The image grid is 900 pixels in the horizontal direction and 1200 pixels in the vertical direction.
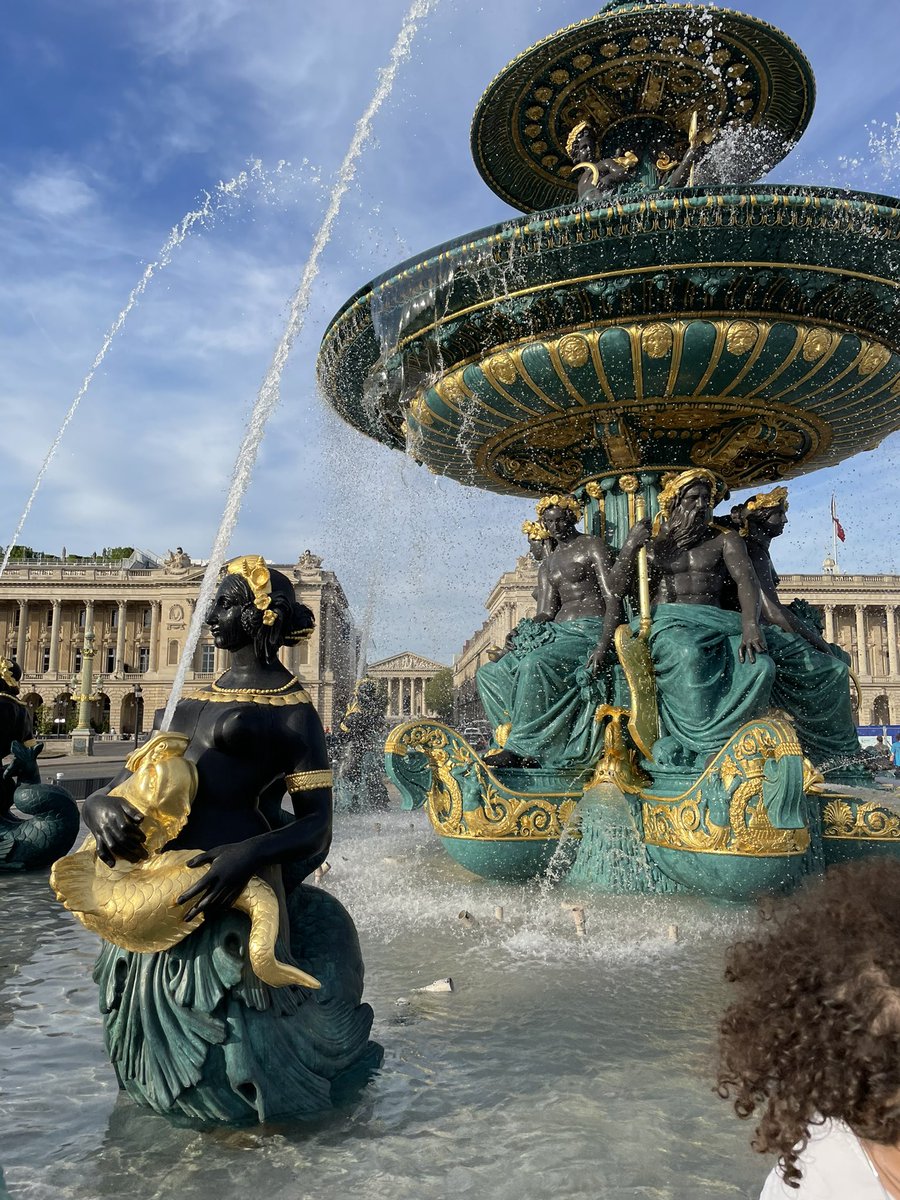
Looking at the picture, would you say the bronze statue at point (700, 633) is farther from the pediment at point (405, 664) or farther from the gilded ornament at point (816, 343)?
the pediment at point (405, 664)

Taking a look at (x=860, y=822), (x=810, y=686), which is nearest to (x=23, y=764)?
(x=810, y=686)

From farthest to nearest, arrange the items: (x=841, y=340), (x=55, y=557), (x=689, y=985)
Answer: (x=55, y=557)
(x=841, y=340)
(x=689, y=985)

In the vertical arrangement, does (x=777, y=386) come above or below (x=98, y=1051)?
above

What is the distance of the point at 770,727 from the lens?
4.71m

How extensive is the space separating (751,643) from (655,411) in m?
1.87

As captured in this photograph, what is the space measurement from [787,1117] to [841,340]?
5576mm

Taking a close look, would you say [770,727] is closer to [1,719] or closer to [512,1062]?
[512,1062]

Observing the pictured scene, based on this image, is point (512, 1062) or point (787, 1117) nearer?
point (787, 1117)

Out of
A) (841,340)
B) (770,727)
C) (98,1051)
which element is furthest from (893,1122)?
(841,340)

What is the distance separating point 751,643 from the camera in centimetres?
550

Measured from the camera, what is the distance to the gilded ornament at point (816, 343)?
5.66 metres

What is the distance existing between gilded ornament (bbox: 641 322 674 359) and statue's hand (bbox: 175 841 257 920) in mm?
4450

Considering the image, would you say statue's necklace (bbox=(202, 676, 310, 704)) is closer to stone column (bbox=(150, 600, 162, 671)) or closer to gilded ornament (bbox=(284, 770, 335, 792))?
gilded ornament (bbox=(284, 770, 335, 792))

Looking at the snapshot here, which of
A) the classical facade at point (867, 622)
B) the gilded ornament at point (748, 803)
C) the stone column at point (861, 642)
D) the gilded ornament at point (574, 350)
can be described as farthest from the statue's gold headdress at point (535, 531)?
the stone column at point (861, 642)
